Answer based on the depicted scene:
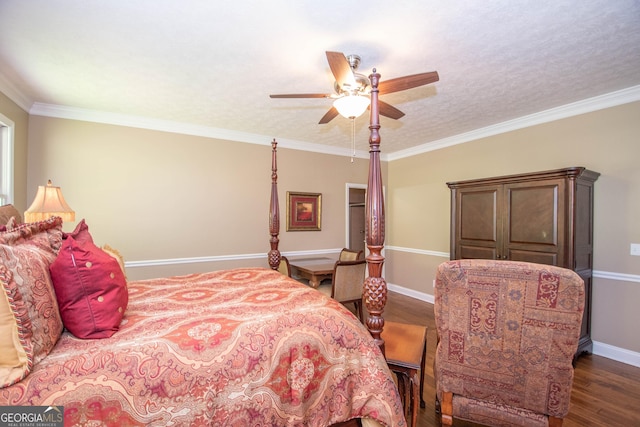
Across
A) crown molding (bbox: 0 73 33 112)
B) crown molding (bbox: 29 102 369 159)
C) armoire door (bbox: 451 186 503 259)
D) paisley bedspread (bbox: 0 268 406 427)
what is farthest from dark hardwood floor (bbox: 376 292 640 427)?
crown molding (bbox: 0 73 33 112)

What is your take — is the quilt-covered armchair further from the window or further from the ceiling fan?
the window

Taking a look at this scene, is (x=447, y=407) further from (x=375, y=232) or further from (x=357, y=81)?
(x=357, y=81)

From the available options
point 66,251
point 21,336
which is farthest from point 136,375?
point 66,251

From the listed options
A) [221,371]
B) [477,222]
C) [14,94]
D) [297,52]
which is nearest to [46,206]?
[14,94]

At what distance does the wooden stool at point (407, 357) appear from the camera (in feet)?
5.30

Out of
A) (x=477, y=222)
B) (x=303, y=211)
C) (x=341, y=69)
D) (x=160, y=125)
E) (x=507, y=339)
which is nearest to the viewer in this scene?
(x=507, y=339)

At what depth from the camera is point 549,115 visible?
3283 mm

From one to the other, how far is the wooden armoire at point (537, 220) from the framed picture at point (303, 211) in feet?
7.43

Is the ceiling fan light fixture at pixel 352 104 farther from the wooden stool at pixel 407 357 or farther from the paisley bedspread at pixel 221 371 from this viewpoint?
the wooden stool at pixel 407 357

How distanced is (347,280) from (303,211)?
1733 mm

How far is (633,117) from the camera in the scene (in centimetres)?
274

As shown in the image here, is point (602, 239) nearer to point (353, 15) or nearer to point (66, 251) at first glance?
point (353, 15)

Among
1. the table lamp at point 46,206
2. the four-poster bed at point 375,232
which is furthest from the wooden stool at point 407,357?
the table lamp at point 46,206

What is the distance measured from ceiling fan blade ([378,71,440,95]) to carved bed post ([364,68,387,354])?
317mm
